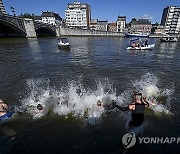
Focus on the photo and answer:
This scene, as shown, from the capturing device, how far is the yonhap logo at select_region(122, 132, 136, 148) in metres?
8.20

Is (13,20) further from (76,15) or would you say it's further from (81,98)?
(76,15)

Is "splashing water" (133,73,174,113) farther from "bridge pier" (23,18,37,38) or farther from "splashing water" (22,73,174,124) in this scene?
"bridge pier" (23,18,37,38)

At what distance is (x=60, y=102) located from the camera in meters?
12.4

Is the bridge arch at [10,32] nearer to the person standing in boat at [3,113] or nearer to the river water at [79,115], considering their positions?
the river water at [79,115]

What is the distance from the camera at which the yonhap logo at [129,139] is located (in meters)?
8.20

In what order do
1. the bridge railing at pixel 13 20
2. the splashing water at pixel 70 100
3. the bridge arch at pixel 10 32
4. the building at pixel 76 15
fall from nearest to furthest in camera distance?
the splashing water at pixel 70 100, the bridge railing at pixel 13 20, the bridge arch at pixel 10 32, the building at pixel 76 15

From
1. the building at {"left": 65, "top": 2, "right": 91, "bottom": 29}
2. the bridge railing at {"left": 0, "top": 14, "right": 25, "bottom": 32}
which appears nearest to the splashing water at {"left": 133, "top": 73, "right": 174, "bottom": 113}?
the bridge railing at {"left": 0, "top": 14, "right": 25, "bottom": 32}

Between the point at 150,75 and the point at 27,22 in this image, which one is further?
the point at 27,22

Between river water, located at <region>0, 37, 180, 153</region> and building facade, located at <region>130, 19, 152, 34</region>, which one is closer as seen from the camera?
river water, located at <region>0, 37, 180, 153</region>

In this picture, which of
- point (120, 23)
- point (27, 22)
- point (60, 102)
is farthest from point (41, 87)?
point (120, 23)

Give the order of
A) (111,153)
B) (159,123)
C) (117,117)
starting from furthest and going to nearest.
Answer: (117,117) < (159,123) < (111,153)

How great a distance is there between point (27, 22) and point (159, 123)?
7929 centimetres

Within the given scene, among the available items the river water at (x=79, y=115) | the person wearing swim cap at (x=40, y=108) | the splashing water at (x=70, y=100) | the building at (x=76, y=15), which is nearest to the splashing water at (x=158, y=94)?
the river water at (x=79, y=115)

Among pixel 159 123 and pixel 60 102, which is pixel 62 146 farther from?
pixel 159 123
